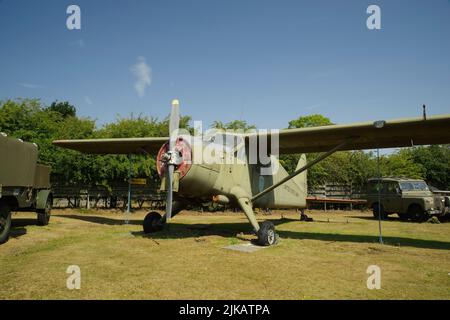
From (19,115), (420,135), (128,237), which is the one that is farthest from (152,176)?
(420,135)

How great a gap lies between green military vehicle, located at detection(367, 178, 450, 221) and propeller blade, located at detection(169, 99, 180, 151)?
13.5 metres

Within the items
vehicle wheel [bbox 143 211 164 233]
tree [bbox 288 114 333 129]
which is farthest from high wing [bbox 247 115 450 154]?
tree [bbox 288 114 333 129]

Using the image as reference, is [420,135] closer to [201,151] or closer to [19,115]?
[201,151]

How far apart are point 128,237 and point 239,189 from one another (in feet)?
11.7

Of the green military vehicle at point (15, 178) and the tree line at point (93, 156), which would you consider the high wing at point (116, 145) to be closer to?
the green military vehicle at point (15, 178)

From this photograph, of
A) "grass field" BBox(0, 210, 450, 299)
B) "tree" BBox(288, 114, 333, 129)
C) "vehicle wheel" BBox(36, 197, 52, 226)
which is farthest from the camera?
"tree" BBox(288, 114, 333, 129)

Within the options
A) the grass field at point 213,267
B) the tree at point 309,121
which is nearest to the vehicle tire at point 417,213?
the grass field at point 213,267

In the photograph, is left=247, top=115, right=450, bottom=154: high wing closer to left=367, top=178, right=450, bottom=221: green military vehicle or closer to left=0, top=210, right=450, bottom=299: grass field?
left=0, top=210, right=450, bottom=299: grass field

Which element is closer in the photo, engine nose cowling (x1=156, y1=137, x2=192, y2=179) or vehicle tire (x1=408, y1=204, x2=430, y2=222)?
engine nose cowling (x1=156, y1=137, x2=192, y2=179)

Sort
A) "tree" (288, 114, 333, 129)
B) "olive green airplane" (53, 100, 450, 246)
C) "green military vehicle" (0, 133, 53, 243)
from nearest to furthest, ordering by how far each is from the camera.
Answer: "olive green airplane" (53, 100, 450, 246) → "green military vehicle" (0, 133, 53, 243) → "tree" (288, 114, 333, 129)

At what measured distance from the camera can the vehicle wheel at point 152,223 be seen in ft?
32.9

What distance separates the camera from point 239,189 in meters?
9.57

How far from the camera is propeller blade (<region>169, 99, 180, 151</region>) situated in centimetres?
771

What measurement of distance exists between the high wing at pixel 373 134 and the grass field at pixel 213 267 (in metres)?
3.00
